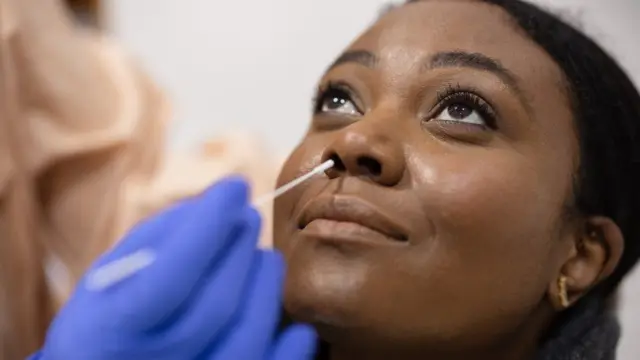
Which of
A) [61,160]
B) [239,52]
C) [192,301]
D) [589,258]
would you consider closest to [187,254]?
[192,301]

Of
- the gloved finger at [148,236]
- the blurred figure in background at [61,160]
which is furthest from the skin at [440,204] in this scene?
the blurred figure in background at [61,160]

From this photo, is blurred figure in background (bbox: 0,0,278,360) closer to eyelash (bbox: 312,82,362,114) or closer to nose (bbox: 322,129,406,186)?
eyelash (bbox: 312,82,362,114)

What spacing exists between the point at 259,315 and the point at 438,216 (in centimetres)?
15

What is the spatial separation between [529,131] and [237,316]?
275 mm

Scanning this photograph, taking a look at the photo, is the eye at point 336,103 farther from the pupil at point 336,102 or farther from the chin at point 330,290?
the chin at point 330,290

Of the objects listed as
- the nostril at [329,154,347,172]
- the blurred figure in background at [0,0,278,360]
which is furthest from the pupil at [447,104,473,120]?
the blurred figure in background at [0,0,278,360]

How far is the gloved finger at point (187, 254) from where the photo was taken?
45 cm

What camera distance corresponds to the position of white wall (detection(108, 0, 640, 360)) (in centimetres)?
133

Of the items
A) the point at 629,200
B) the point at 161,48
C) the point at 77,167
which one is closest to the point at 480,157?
the point at 629,200

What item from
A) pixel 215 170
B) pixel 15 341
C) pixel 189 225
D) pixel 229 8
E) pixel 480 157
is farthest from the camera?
pixel 229 8

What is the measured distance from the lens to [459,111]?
2.06 ft

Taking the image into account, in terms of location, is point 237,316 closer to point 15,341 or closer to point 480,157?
point 480,157

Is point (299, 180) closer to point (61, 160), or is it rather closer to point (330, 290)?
point (330, 290)

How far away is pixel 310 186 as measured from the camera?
0.61m
